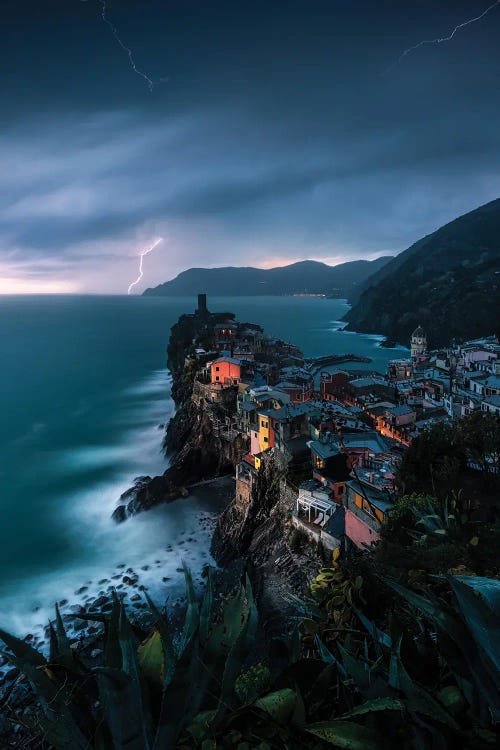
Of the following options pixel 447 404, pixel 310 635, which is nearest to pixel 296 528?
pixel 310 635

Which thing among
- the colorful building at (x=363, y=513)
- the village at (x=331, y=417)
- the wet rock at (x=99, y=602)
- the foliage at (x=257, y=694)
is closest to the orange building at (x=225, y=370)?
the village at (x=331, y=417)

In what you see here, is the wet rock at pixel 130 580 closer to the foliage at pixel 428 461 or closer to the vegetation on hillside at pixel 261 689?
the foliage at pixel 428 461

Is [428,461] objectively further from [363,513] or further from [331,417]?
[331,417]

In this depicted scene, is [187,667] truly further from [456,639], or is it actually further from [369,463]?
→ [369,463]

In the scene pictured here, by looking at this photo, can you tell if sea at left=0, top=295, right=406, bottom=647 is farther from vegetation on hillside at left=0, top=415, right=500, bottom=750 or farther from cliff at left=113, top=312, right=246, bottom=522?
vegetation on hillside at left=0, top=415, right=500, bottom=750

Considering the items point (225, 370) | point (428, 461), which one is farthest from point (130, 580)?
point (225, 370)

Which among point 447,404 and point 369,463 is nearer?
point 369,463
